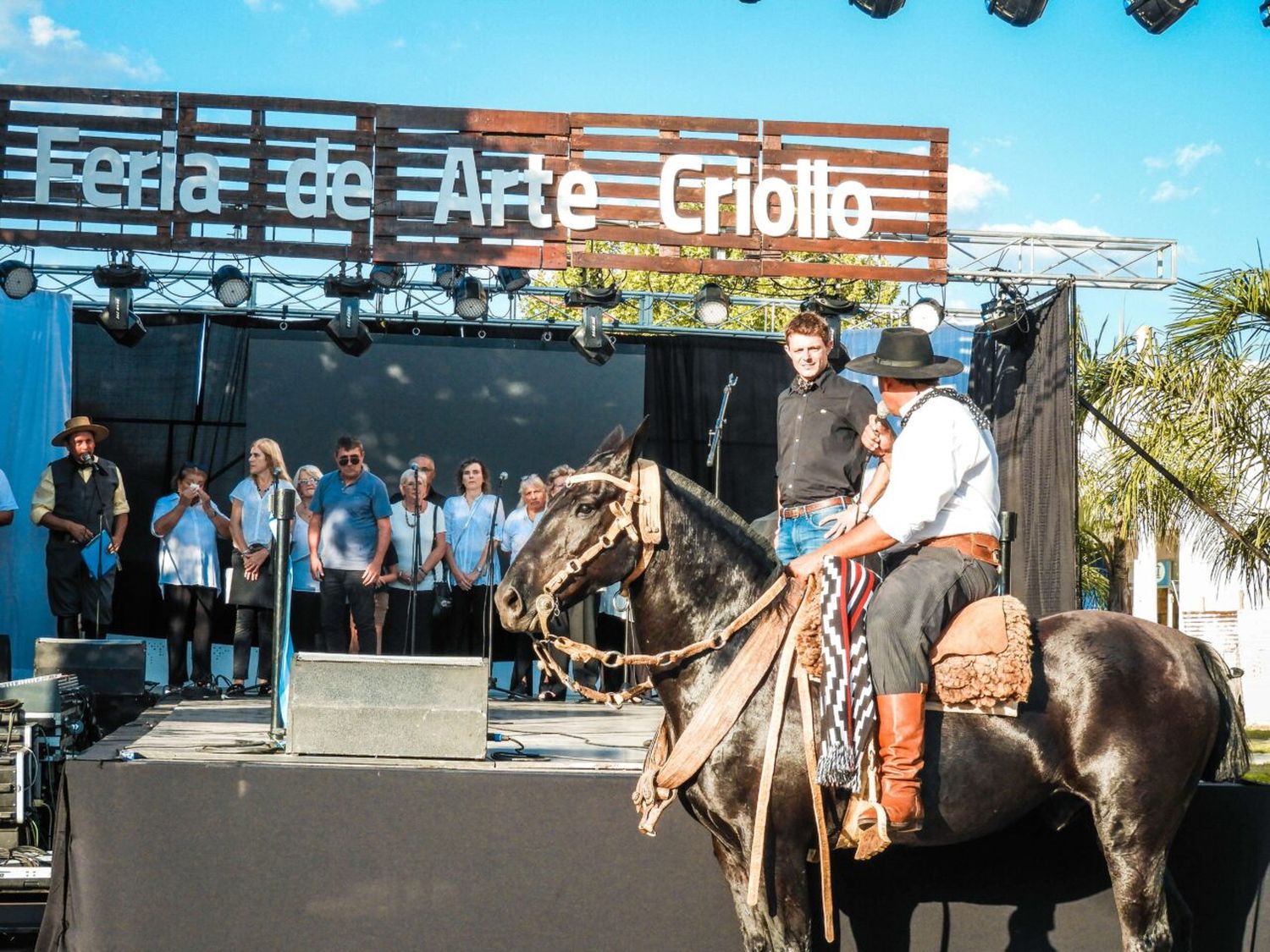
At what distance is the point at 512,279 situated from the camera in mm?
10414

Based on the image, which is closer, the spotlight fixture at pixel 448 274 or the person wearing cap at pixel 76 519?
the person wearing cap at pixel 76 519

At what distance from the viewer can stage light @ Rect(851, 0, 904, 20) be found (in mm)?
8102

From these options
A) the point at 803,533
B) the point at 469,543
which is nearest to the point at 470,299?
the point at 469,543

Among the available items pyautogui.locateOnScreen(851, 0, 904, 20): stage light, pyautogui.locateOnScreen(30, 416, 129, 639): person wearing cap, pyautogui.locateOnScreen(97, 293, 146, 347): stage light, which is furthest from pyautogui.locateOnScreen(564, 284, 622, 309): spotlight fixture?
pyautogui.locateOnScreen(30, 416, 129, 639): person wearing cap

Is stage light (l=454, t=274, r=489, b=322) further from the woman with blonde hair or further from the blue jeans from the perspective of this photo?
the blue jeans

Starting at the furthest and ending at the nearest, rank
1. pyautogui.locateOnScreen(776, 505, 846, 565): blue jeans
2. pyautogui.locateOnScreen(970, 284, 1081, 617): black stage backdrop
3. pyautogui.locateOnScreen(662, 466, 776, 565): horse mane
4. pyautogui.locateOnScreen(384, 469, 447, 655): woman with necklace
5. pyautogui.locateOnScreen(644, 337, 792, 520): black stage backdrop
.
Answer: pyautogui.locateOnScreen(644, 337, 792, 520): black stage backdrop < pyautogui.locateOnScreen(970, 284, 1081, 617): black stage backdrop < pyautogui.locateOnScreen(384, 469, 447, 655): woman with necklace < pyautogui.locateOnScreen(776, 505, 846, 565): blue jeans < pyautogui.locateOnScreen(662, 466, 776, 565): horse mane

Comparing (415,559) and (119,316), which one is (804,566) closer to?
(415,559)

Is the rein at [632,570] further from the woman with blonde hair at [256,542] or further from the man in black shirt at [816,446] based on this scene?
the woman with blonde hair at [256,542]

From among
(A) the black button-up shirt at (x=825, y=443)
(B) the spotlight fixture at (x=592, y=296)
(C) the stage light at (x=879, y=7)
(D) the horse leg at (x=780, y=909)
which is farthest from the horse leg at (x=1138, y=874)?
(B) the spotlight fixture at (x=592, y=296)

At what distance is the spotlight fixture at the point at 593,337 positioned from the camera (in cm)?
1037

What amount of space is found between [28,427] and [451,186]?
13.0ft

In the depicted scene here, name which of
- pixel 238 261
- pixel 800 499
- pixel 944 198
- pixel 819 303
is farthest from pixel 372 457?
pixel 800 499

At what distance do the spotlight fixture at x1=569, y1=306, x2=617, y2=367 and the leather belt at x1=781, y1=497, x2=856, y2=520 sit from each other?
5.82m

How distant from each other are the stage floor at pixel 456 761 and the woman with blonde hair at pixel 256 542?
135 cm
